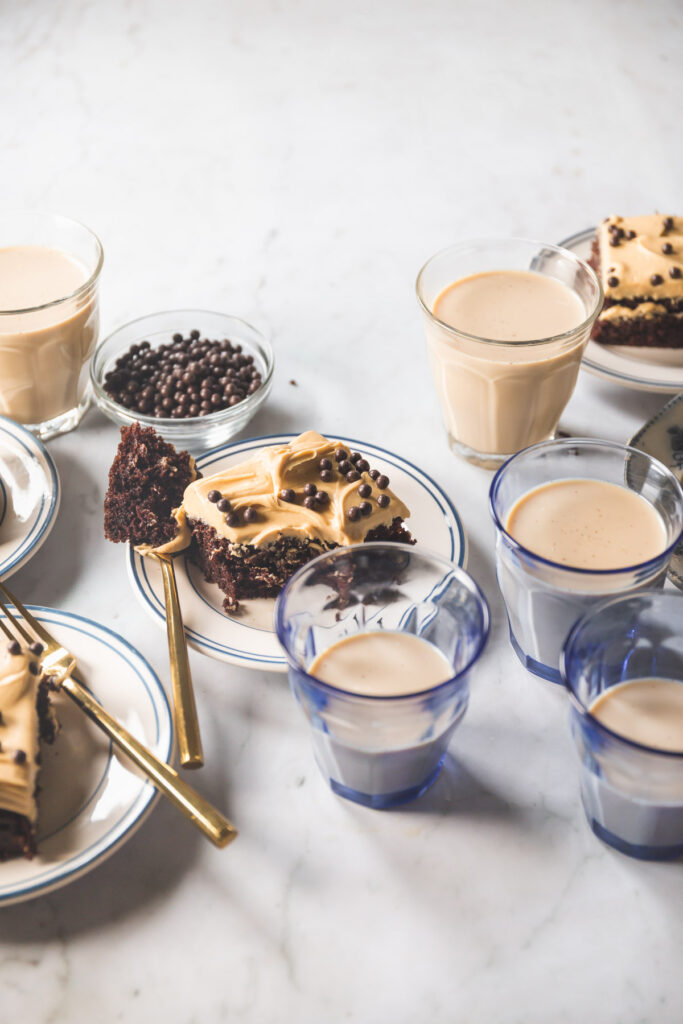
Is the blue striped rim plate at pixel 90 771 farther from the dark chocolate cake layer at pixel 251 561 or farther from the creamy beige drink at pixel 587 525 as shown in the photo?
the creamy beige drink at pixel 587 525

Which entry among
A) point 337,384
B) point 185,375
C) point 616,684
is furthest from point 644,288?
point 616,684

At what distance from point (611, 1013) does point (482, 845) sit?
0.33 metres

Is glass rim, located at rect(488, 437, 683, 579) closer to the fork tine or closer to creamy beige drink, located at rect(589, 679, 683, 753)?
creamy beige drink, located at rect(589, 679, 683, 753)

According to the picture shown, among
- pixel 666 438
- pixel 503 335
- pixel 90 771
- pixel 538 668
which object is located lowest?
pixel 538 668

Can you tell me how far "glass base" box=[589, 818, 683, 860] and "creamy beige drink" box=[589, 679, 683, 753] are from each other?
0.67ft

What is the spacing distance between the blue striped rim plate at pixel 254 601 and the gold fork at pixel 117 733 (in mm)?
209

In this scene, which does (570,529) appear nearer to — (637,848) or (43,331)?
(637,848)

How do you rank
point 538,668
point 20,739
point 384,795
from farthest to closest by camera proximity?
1. point 538,668
2. point 384,795
3. point 20,739

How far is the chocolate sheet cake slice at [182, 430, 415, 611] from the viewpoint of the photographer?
201 cm

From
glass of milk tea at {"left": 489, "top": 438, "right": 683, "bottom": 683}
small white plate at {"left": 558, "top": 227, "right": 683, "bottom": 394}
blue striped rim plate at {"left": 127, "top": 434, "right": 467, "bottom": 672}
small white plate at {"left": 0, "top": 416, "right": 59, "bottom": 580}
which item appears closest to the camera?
glass of milk tea at {"left": 489, "top": 438, "right": 683, "bottom": 683}

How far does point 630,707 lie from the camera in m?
1.62

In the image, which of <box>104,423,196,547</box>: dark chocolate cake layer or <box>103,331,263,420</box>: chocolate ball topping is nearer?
<box>104,423,196,547</box>: dark chocolate cake layer

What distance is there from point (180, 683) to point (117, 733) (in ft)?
0.53

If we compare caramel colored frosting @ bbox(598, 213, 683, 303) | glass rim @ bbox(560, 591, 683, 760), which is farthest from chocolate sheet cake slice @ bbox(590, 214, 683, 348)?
glass rim @ bbox(560, 591, 683, 760)
